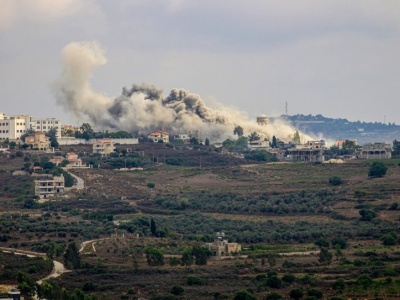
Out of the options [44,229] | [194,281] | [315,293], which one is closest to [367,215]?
[44,229]

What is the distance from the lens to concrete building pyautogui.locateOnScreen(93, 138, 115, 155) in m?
152

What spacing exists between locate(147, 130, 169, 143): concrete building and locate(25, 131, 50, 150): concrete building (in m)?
17.2

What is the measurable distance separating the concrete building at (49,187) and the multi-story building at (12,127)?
34.9 metres

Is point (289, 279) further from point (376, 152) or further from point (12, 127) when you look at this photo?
point (12, 127)

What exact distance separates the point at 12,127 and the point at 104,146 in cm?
1441

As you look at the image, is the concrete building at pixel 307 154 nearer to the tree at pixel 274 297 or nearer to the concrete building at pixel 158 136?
the concrete building at pixel 158 136

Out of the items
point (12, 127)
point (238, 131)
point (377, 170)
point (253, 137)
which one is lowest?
point (377, 170)

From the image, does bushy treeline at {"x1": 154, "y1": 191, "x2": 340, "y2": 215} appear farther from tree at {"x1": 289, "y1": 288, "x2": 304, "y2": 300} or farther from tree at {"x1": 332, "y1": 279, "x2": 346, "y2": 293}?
tree at {"x1": 289, "y1": 288, "x2": 304, "y2": 300}

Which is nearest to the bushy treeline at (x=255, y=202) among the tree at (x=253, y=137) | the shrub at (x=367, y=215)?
the shrub at (x=367, y=215)

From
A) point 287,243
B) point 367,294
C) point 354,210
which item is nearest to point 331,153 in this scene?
point 354,210

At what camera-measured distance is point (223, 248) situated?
296 feet

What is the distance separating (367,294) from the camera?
70562 mm

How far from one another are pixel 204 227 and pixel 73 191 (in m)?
23.5

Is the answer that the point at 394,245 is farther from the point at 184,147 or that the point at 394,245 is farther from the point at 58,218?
the point at 184,147
